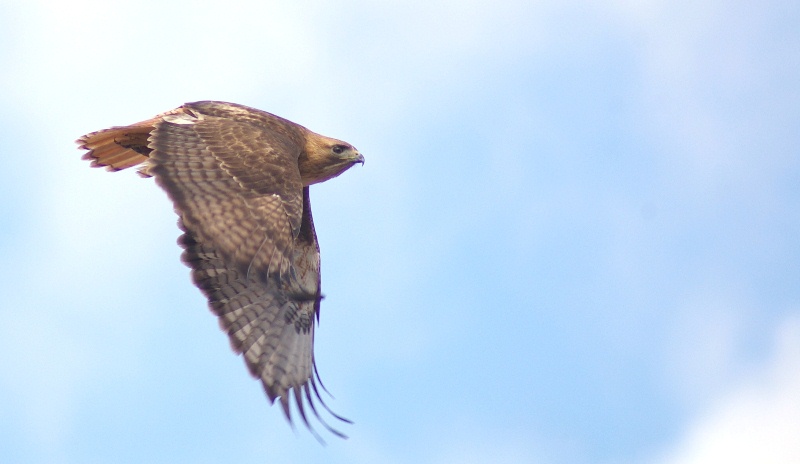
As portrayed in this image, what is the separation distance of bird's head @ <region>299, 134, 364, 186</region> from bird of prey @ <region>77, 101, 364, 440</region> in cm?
1

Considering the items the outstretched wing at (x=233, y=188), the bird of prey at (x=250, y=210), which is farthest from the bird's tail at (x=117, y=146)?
the outstretched wing at (x=233, y=188)

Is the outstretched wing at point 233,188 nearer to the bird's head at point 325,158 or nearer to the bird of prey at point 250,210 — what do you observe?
the bird of prey at point 250,210

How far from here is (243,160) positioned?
1196 centimetres

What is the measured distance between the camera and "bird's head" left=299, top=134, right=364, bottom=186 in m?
13.3

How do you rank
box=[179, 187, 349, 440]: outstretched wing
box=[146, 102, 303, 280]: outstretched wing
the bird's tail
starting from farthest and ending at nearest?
the bird's tail < box=[179, 187, 349, 440]: outstretched wing < box=[146, 102, 303, 280]: outstretched wing

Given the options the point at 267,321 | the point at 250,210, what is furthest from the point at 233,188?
the point at 267,321

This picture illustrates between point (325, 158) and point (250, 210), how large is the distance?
1876 mm

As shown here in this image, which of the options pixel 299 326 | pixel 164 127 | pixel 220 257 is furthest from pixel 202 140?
pixel 299 326

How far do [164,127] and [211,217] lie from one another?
3.56 feet

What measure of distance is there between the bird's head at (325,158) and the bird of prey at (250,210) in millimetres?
10

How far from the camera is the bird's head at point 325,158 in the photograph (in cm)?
1330

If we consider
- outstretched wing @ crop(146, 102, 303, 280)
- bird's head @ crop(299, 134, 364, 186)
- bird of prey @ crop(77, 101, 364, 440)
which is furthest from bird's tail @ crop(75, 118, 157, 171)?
bird's head @ crop(299, 134, 364, 186)

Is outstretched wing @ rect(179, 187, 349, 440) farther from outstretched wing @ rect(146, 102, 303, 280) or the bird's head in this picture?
the bird's head

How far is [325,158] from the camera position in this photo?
43.8 feet
